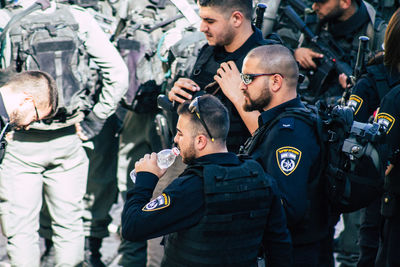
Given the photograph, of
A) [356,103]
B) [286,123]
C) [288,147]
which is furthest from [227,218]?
[356,103]

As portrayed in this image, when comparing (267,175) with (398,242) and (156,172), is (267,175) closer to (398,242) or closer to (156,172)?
(156,172)

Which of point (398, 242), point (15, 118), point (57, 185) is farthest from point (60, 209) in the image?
point (398, 242)

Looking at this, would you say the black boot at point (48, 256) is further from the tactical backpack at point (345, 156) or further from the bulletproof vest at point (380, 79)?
the bulletproof vest at point (380, 79)

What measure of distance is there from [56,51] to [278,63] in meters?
2.07

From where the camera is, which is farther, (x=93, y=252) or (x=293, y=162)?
(x=93, y=252)

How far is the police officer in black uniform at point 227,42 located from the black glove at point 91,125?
141cm

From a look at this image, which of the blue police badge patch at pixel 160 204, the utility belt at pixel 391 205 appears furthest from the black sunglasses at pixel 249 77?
the utility belt at pixel 391 205

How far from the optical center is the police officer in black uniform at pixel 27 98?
3916 millimetres

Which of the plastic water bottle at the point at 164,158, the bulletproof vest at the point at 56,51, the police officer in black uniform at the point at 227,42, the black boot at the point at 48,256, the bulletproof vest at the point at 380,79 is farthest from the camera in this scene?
the black boot at the point at 48,256

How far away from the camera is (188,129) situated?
297 cm

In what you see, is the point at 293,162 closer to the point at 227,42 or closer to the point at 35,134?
the point at 227,42

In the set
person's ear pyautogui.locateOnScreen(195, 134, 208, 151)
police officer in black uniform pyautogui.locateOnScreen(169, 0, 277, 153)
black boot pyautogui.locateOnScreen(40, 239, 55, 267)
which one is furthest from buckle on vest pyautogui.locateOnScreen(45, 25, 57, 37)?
person's ear pyautogui.locateOnScreen(195, 134, 208, 151)

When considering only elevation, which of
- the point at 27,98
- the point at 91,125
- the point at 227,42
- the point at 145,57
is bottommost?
the point at 91,125

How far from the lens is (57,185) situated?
493 cm
